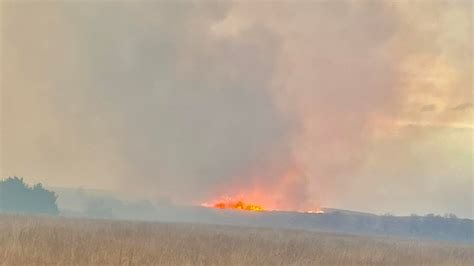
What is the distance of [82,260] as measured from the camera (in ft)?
41.7

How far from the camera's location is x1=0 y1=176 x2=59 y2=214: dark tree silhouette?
310 feet

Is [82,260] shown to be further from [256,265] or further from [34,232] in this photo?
[34,232]

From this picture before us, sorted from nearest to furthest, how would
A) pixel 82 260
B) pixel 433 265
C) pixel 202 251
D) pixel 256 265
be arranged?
1. pixel 82 260
2. pixel 256 265
3. pixel 202 251
4. pixel 433 265

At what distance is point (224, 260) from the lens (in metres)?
14.6

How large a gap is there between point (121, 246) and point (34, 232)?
3409 millimetres

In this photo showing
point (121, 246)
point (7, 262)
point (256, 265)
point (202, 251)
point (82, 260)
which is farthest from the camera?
point (202, 251)

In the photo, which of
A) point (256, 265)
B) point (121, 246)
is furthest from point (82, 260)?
point (256, 265)

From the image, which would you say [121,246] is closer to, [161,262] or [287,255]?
[161,262]

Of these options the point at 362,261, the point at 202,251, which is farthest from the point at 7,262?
the point at 362,261

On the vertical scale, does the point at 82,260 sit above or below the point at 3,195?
below

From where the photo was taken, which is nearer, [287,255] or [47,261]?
[47,261]

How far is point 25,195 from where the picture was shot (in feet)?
315

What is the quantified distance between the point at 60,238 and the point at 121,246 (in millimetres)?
2071

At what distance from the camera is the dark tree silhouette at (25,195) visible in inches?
3718
